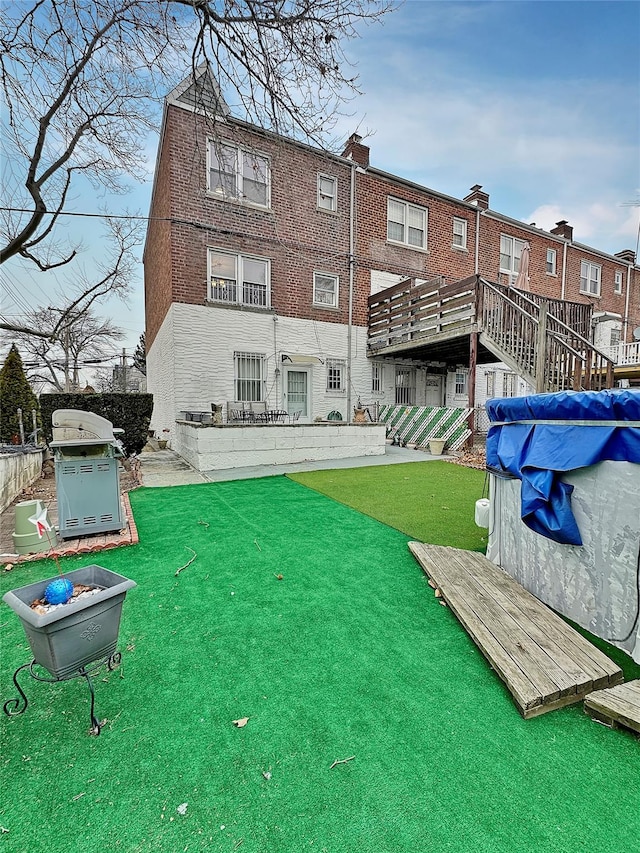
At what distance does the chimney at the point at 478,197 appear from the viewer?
16609mm

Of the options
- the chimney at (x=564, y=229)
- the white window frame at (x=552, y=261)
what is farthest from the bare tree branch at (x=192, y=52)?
the chimney at (x=564, y=229)

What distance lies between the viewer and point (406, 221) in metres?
14.5

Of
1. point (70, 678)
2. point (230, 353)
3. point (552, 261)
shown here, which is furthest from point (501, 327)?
point (552, 261)

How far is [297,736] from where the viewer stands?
5.96 feet

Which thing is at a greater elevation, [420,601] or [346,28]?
[346,28]

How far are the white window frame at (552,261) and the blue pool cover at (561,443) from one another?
1883 cm

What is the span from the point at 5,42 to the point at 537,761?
8.09m

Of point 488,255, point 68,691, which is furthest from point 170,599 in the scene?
point 488,255

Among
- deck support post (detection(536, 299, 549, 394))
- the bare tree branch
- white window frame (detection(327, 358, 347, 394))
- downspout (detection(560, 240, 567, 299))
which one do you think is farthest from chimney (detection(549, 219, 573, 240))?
the bare tree branch

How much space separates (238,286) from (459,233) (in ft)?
31.5

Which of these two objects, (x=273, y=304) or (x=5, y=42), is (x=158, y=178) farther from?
(x=5, y=42)

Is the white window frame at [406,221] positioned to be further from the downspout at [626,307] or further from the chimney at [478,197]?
the downspout at [626,307]

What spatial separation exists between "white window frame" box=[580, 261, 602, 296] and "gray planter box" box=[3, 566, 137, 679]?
2344 cm

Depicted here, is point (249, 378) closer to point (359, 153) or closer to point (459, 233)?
point (359, 153)
